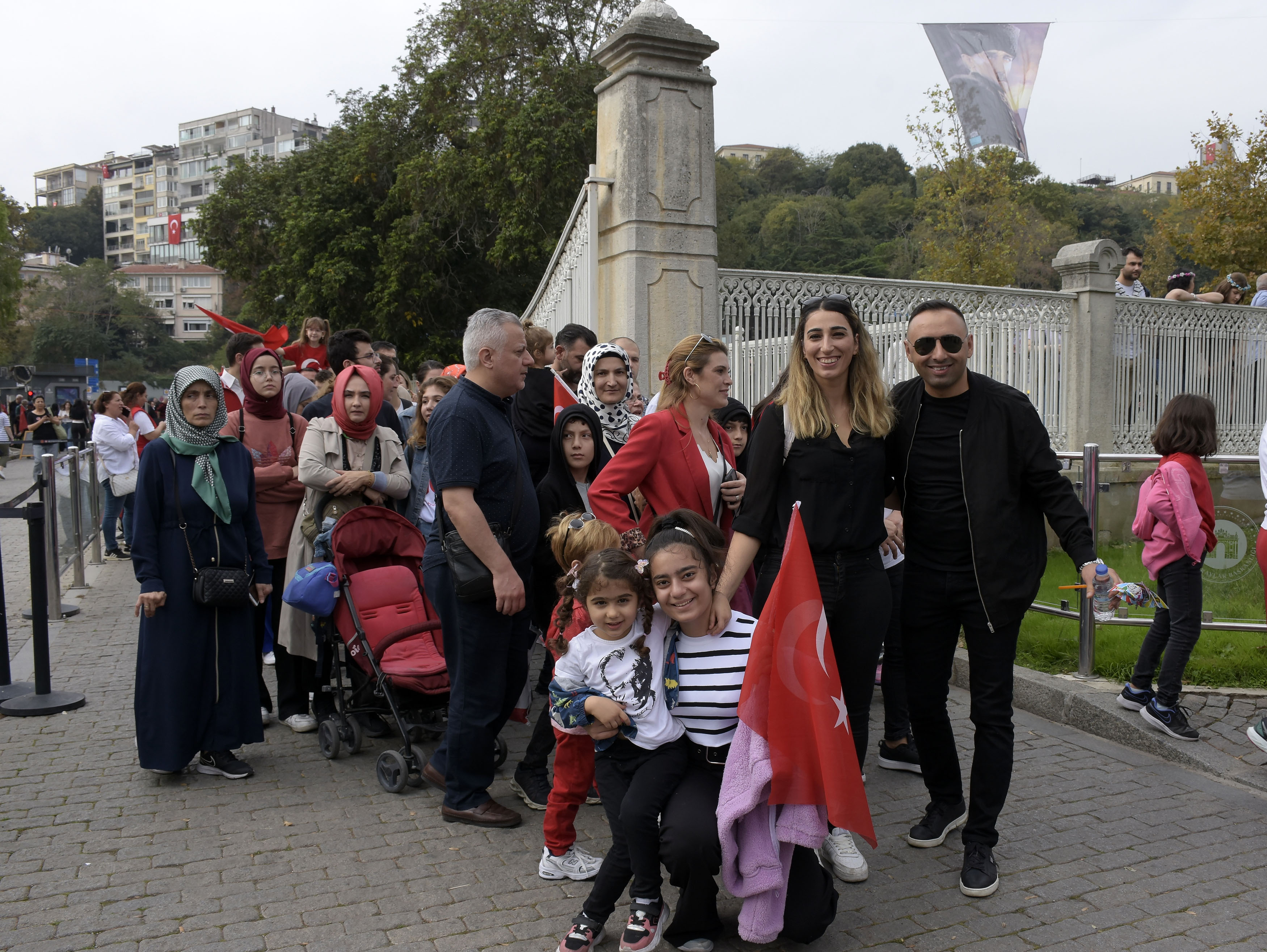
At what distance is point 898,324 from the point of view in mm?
9531

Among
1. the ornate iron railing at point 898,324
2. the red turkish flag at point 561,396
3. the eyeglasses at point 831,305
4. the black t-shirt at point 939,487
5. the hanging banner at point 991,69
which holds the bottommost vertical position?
the black t-shirt at point 939,487

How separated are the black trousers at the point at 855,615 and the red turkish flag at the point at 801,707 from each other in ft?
1.26

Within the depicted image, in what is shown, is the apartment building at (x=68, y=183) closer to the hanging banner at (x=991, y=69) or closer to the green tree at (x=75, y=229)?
the green tree at (x=75, y=229)

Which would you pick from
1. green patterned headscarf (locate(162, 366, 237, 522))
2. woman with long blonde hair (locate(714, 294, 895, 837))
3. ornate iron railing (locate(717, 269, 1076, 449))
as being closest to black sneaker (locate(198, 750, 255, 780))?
green patterned headscarf (locate(162, 366, 237, 522))

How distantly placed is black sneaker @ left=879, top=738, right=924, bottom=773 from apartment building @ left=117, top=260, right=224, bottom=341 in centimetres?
13799

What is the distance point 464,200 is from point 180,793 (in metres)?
19.3

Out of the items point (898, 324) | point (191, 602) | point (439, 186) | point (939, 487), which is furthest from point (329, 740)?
point (439, 186)

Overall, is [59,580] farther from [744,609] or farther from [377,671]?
[744,609]

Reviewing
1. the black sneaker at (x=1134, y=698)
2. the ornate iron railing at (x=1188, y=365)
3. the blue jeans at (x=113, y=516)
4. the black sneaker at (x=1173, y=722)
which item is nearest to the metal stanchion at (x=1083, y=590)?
the black sneaker at (x=1134, y=698)

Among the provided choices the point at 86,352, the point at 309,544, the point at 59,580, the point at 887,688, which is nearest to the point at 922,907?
the point at 887,688

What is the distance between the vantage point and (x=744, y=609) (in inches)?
171

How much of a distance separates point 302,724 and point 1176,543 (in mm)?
4825

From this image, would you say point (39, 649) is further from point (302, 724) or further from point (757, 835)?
point (757, 835)

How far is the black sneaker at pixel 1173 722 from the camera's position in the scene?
17.2 feet
